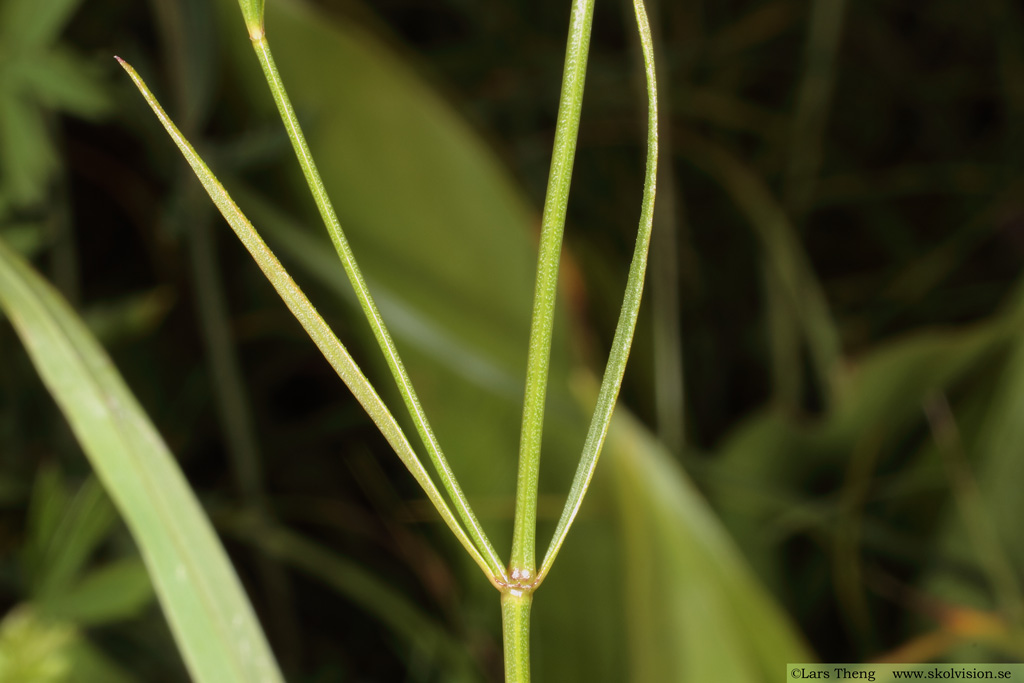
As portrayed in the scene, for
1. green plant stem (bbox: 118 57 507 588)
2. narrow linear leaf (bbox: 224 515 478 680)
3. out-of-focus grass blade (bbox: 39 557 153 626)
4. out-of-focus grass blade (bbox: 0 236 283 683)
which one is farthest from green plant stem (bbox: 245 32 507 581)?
narrow linear leaf (bbox: 224 515 478 680)

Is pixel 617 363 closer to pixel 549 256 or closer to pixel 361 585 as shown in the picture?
pixel 549 256

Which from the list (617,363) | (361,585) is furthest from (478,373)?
(617,363)

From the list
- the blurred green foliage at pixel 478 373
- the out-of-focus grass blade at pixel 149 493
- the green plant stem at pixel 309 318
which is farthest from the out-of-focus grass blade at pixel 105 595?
the green plant stem at pixel 309 318

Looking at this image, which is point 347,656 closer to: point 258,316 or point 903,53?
point 258,316

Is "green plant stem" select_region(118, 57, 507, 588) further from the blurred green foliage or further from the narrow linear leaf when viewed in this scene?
the narrow linear leaf

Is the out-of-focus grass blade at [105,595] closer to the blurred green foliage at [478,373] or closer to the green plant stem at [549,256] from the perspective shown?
the blurred green foliage at [478,373]
